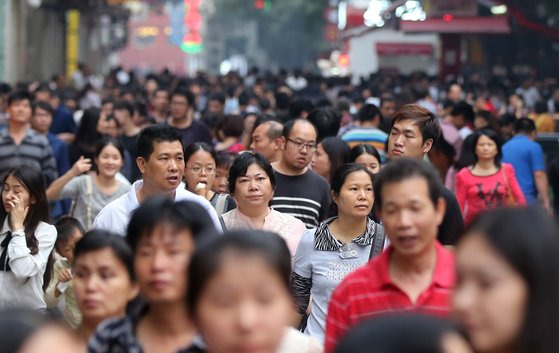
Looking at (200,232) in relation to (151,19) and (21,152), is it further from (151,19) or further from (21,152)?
(151,19)

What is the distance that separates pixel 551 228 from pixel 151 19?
358 feet

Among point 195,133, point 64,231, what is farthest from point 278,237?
point 195,133

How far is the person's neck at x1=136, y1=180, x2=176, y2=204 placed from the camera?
25.7 feet

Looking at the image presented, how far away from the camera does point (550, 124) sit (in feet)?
68.0

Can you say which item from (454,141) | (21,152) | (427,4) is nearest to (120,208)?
(21,152)

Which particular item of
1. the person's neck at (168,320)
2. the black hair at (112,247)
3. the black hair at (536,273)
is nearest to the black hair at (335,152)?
the black hair at (112,247)

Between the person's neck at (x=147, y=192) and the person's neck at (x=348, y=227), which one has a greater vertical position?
the person's neck at (x=147, y=192)

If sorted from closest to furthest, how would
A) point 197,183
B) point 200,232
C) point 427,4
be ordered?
point 200,232 < point 197,183 < point 427,4

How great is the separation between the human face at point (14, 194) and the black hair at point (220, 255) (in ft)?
16.2

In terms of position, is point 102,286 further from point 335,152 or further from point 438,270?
point 335,152

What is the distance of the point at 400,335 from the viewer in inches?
127

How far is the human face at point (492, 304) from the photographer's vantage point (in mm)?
3350

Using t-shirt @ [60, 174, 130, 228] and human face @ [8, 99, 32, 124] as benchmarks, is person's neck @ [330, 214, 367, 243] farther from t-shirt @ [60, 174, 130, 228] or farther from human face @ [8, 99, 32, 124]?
human face @ [8, 99, 32, 124]

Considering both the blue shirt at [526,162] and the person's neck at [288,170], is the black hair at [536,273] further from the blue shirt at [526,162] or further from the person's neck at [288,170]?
the blue shirt at [526,162]
